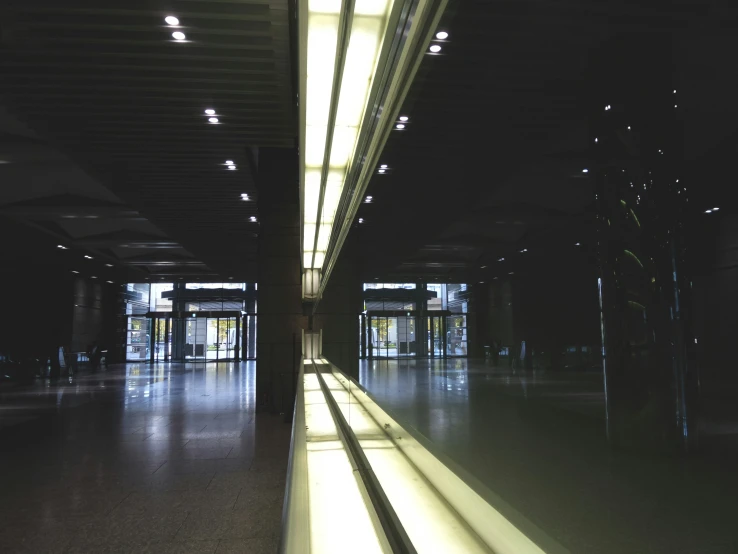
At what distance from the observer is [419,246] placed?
5.42m

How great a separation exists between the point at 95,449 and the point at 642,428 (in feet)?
19.6

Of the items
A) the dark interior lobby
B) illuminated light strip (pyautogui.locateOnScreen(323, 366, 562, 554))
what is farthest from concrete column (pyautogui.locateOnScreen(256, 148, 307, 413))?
illuminated light strip (pyautogui.locateOnScreen(323, 366, 562, 554))

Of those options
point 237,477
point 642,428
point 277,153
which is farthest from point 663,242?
point 277,153

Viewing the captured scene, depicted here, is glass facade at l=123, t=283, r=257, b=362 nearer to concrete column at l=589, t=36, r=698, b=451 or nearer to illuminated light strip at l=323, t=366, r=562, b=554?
illuminated light strip at l=323, t=366, r=562, b=554

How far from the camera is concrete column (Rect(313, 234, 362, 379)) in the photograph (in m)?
6.50

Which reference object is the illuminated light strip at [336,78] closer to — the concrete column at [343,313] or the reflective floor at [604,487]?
the reflective floor at [604,487]

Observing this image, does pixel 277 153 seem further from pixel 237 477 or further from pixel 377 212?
pixel 237 477

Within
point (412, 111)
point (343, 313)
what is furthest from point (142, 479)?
point (343, 313)

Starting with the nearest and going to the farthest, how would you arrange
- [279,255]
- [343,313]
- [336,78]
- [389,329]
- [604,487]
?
[336,78] < [604,487] < [343,313] < [279,255] < [389,329]

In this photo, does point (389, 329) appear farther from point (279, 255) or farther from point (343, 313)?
point (279, 255)

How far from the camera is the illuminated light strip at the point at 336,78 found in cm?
154

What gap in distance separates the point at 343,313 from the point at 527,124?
258 inches

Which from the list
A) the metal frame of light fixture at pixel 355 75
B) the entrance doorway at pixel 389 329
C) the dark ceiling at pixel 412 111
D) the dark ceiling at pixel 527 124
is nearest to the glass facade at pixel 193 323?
the entrance doorway at pixel 389 329

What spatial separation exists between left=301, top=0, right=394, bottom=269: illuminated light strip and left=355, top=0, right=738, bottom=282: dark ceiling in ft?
0.81
